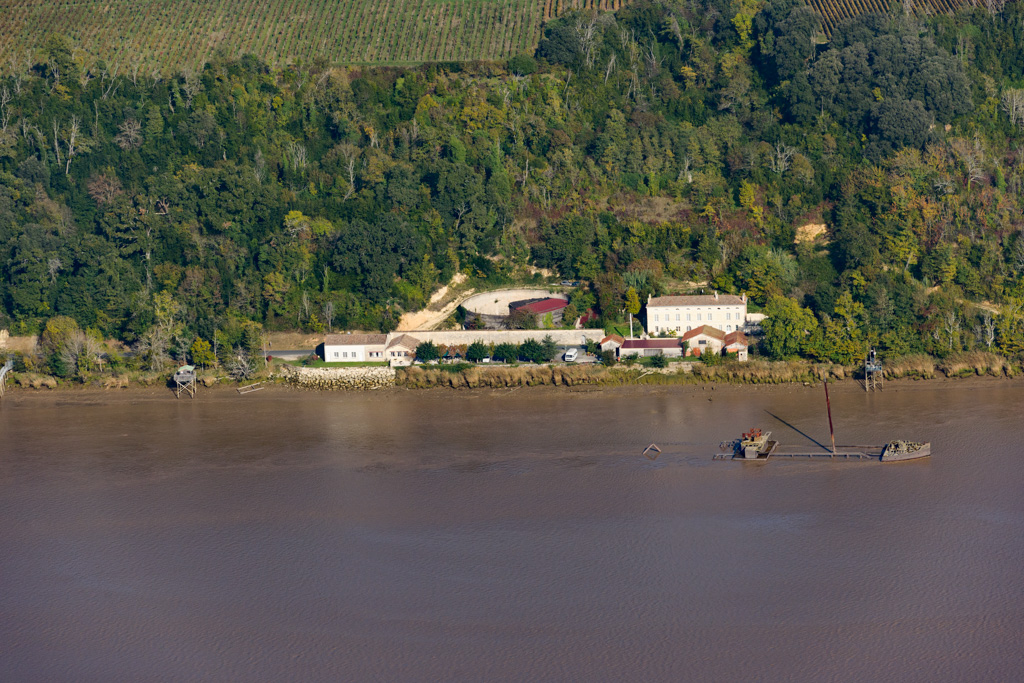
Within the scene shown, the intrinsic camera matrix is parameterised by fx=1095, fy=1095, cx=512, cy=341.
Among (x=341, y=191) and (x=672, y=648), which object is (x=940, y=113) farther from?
(x=672, y=648)

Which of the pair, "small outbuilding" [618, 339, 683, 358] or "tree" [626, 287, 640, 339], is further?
"tree" [626, 287, 640, 339]

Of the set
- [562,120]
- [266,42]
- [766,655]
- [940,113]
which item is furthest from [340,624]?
[266,42]

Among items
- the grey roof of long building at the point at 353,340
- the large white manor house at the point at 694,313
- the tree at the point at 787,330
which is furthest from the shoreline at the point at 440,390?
the large white manor house at the point at 694,313

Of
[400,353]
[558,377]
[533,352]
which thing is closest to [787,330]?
[558,377]

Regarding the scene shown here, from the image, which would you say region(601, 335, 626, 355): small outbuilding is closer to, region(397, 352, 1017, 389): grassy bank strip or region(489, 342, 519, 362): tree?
region(397, 352, 1017, 389): grassy bank strip

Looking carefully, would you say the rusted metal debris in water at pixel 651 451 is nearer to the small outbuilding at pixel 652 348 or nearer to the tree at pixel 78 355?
the small outbuilding at pixel 652 348

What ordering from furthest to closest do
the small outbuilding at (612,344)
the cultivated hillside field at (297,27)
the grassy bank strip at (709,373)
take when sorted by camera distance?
the cultivated hillside field at (297,27) < the small outbuilding at (612,344) < the grassy bank strip at (709,373)

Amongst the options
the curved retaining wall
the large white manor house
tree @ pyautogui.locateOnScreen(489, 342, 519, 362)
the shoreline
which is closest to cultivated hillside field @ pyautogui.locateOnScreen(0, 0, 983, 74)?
the curved retaining wall
